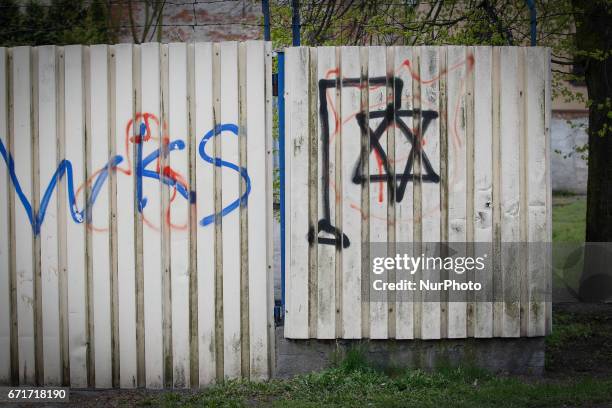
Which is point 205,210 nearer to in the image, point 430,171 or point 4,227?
point 4,227

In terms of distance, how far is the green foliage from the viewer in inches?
675

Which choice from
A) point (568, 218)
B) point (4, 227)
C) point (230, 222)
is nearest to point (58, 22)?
point (568, 218)

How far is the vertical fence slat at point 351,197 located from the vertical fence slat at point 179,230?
3.94 ft

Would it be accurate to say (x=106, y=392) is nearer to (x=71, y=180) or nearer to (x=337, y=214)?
(x=71, y=180)

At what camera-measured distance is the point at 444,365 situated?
6.35 meters

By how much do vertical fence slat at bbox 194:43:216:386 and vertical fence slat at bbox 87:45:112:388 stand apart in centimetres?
70

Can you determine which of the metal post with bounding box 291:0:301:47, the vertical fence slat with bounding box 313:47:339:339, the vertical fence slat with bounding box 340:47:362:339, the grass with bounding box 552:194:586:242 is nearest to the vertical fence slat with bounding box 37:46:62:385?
the metal post with bounding box 291:0:301:47

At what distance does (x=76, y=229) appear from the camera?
20.7ft

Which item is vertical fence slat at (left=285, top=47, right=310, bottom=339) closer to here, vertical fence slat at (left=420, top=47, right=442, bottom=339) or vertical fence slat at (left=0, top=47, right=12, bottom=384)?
vertical fence slat at (left=420, top=47, right=442, bottom=339)

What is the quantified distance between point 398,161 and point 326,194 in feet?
2.00

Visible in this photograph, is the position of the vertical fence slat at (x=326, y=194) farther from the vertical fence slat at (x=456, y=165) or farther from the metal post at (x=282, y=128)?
the vertical fence slat at (x=456, y=165)

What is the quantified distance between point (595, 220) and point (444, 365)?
413 cm

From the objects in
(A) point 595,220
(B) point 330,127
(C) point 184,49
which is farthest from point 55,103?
(A) point 595,220

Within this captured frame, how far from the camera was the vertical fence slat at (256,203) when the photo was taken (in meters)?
6.22
